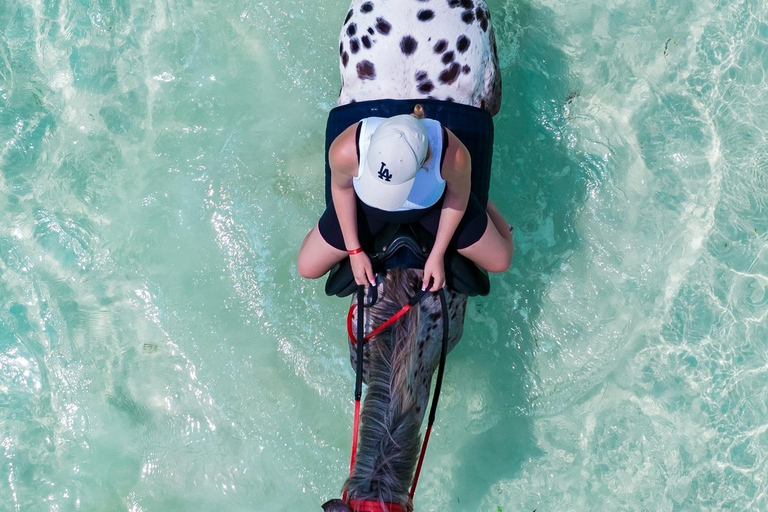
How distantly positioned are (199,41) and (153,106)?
2.04ft

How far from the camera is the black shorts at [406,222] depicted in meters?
3.03

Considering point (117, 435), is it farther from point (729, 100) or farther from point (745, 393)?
point (729, 100)

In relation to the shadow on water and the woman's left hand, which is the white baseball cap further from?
the shadow on water

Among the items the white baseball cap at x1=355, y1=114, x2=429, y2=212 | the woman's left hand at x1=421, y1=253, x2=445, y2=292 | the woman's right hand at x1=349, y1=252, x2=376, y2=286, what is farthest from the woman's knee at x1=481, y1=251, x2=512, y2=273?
the white baseball cap at x1=355, y1=114, x2=429, y2=212

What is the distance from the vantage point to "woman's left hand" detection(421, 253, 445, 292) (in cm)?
319

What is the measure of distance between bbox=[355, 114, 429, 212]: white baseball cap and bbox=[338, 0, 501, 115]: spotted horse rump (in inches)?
43.3

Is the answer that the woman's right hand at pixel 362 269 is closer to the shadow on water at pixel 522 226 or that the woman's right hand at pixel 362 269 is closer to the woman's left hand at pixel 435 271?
the woman's left hand at pixel 435 271

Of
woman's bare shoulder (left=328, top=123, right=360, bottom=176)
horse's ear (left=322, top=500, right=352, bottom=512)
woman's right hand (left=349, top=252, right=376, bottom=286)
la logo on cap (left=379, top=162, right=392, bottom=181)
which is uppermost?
la logo on cap (left=379, top=162, right=392, bottom=181)

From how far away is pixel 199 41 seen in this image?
4941mm

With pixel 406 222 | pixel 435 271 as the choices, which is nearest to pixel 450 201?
pixel 406 222

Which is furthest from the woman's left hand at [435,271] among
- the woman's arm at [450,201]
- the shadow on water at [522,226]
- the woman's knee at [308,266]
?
the shadow on water at [522,226]

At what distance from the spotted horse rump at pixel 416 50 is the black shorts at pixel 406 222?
0.70m

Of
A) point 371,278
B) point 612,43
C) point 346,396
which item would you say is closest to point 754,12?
point 612,43

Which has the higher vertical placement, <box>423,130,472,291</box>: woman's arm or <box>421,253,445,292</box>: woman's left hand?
<box>423,130,472,291</box>: woman's arm
